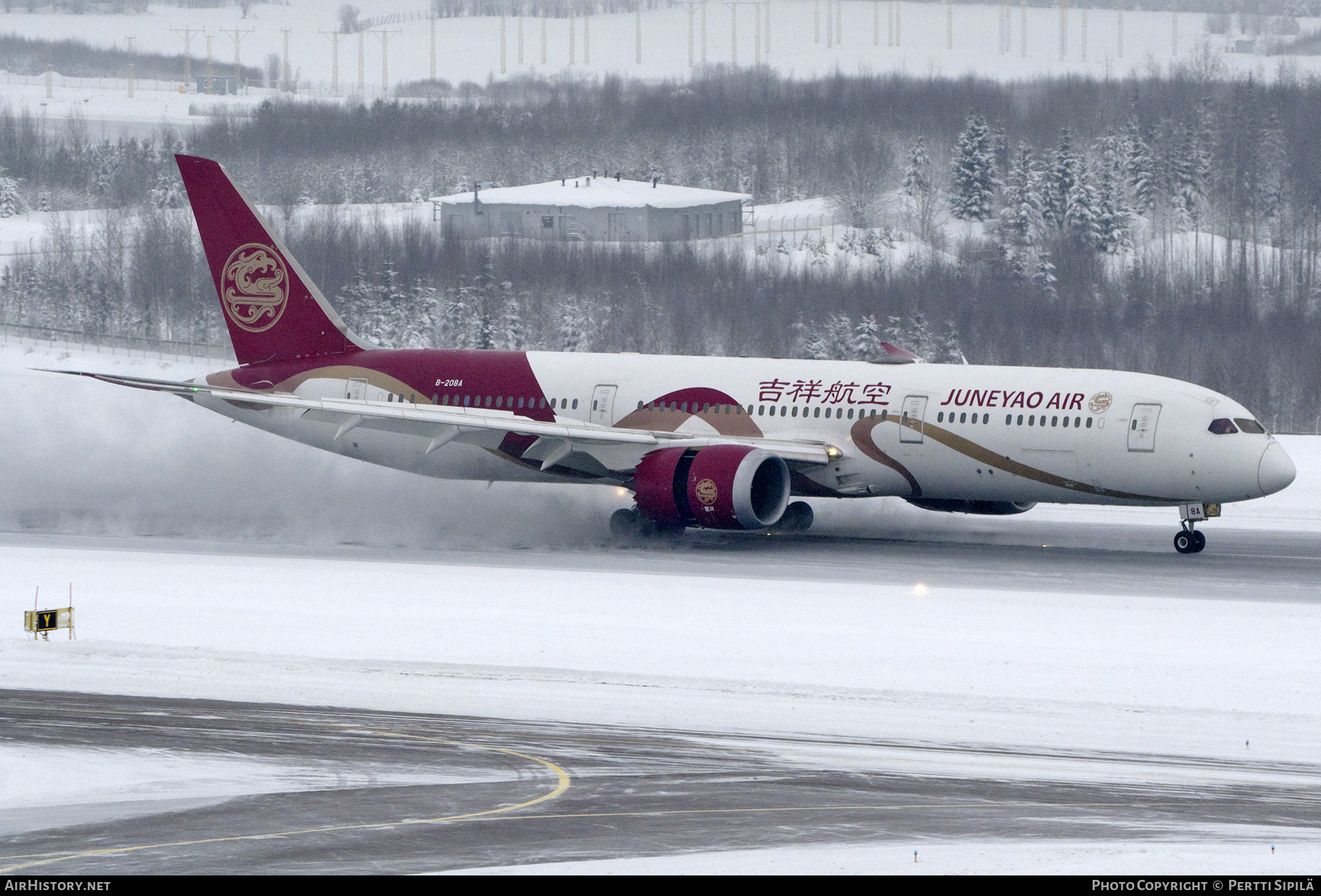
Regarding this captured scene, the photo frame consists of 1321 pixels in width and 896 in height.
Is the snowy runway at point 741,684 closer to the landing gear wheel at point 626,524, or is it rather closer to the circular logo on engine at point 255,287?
the landing gear wheel at point 626,524

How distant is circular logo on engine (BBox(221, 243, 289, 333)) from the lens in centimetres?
3903

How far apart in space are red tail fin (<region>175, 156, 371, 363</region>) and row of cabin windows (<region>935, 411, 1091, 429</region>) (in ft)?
47.2

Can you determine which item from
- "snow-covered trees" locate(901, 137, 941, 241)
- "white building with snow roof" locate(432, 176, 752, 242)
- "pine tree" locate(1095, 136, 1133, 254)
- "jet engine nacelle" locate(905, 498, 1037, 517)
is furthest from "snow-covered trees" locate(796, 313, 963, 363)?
"jet engine nacelle" locate(905, 498, 1037, 517)

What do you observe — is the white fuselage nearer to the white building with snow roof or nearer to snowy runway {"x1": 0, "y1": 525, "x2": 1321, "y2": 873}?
snowy runway {"x1": 0, "y1": 525, "x2": 1321, "y2": 873}

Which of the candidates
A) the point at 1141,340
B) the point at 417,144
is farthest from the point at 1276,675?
the point at 417,144

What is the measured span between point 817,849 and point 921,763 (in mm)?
3345

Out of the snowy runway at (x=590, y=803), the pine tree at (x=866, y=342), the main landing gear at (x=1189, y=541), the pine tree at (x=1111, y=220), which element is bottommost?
the main landing gear at (x=1189, y=541)

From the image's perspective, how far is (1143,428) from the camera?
3159cm

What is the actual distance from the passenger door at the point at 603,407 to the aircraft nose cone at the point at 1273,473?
13146 millimetres

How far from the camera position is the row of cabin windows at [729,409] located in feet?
113

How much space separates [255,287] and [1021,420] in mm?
17825

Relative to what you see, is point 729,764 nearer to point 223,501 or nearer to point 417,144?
point 223,501

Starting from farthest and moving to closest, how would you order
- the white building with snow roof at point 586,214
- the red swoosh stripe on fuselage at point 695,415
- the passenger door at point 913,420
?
the white building with snow roof at point 586,214 < the red swoosh stripe on fuselage at point 695,415 < the passenger door at point 913,420

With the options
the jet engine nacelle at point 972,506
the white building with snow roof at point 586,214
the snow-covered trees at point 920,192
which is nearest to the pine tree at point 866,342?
the white building with snow roof at point 586,214
